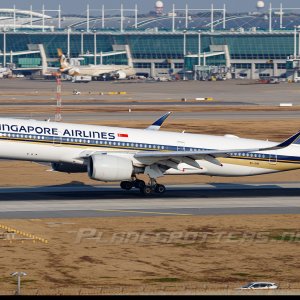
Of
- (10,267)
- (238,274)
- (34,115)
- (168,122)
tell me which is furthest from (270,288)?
(34,115)

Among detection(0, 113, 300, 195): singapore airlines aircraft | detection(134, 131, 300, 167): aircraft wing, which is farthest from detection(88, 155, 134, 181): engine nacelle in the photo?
detection(134, 131, 300, 167): aircraft wing

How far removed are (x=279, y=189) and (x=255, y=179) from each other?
18.1 ft

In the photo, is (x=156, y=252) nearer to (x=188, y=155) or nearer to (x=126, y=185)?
(x=188, y=155)

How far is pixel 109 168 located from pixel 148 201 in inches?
127

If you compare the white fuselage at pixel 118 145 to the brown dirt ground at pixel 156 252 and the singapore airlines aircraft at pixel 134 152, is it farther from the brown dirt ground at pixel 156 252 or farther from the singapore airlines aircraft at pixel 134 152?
the brown dirt ground at pixel 156 252

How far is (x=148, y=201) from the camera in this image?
5709 centimetres

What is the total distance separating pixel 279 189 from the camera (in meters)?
63.3

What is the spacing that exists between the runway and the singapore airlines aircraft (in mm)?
1463

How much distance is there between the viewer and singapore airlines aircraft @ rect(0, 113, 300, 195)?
2247 inches

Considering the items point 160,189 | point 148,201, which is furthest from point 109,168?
point 160,189

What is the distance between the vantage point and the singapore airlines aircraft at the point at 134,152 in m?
57.1

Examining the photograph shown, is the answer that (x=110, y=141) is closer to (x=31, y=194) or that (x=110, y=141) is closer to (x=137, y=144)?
(x=137, y=144)

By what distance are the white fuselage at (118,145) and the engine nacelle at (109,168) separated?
3.99 ft

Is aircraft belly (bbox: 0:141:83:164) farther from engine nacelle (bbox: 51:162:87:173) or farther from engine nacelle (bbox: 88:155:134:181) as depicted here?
engine nacelle (bbox: 88:155:134:181)
